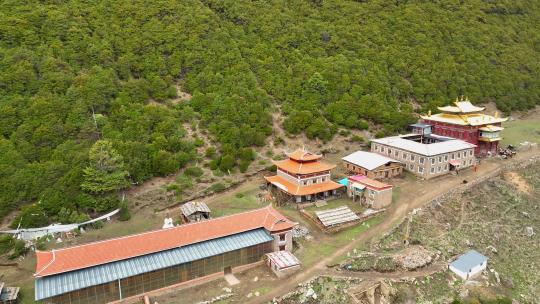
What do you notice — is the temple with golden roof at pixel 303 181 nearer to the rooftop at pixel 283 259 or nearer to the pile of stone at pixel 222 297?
the rooftop at pixel 283 259

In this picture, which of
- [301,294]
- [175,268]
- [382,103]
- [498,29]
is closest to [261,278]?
[301,294]

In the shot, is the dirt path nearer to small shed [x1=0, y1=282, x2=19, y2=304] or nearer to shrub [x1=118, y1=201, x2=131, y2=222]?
small shed [x1=0, y1=282, x2=19, y2=304]

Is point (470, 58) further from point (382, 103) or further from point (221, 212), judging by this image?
point (221, 212)

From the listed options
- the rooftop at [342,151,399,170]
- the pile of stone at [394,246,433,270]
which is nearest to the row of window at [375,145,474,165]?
the rooftop at [342,151,399,170]

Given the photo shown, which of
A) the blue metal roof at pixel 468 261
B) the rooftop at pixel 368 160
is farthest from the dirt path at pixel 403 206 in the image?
the blue metal roof at pixel 468 261

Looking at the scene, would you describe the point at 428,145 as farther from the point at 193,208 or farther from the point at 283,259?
the point at 193,208
